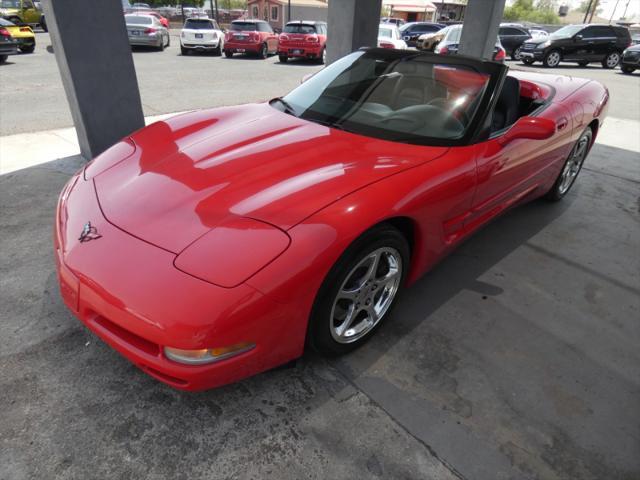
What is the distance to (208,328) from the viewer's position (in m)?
1.43

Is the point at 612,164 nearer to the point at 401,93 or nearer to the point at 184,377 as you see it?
the point at 401,93

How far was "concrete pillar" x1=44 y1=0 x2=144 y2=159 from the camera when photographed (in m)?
3.61

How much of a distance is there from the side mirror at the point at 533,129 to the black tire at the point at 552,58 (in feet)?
55.4

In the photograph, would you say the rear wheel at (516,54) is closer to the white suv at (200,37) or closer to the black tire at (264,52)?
the black tire at (264,52)

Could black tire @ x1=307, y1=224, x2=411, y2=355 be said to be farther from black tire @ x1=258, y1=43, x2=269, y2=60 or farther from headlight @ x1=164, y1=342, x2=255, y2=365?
black tire @ x1=258, y1=43, x2=269, y2=60

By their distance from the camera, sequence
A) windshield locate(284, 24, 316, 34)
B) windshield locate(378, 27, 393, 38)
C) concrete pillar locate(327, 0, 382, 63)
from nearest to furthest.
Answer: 1. concrete pillar locate(327, 0, 382, 63)
2. windshield locate(378, 27, 393, 38)
3. windshield locate(284, 24, 316, 34)

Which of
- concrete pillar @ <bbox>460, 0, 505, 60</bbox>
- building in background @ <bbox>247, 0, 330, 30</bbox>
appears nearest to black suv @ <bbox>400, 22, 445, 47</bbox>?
concrete pillar @ <bbox>460, 0, 505, 60</bbox>

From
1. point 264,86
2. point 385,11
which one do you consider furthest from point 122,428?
→ point 385,11

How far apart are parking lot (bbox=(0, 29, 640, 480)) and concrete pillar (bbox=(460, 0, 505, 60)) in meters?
5.94

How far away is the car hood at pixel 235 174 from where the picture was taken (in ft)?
5.68

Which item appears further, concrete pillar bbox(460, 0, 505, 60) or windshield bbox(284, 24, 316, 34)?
windshield bbox(284, 24, 316, 34)

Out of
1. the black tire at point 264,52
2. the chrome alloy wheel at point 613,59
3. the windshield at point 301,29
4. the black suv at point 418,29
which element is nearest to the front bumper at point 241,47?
the black tire at point 264,52

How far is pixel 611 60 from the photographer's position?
56.7 feet

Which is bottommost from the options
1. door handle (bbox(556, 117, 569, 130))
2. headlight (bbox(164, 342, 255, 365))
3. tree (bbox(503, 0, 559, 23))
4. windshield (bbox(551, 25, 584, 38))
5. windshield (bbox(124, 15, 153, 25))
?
tree (bbox(503, 0, 559, 23))
